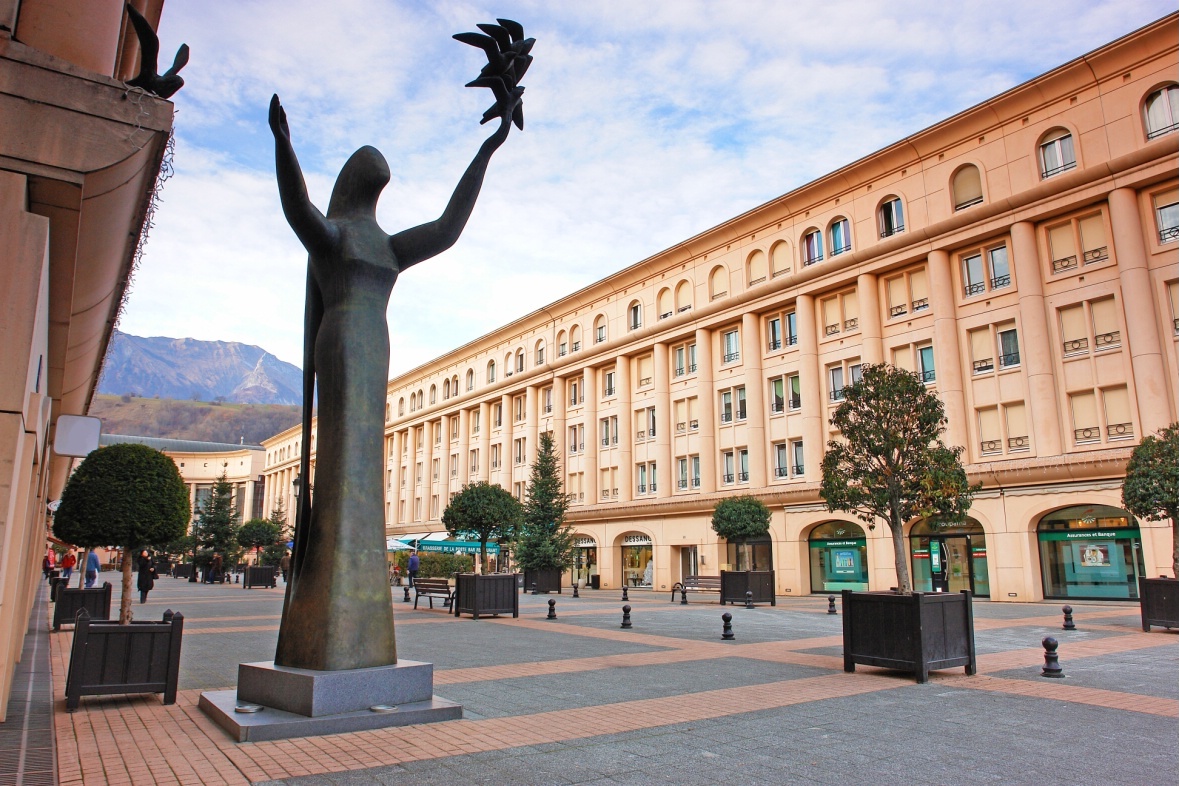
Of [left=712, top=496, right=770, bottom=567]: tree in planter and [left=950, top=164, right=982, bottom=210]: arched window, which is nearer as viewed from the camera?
[left=950, top=164, right=982, bottom=210]: arched window

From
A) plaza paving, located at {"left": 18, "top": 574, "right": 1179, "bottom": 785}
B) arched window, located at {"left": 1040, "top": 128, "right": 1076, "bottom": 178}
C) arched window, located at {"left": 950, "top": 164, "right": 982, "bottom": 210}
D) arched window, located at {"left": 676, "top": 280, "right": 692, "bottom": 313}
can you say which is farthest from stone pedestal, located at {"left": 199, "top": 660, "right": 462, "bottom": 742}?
arched window, located at {"left": 676, "top": 280, "right": 692, "bottom": 313}

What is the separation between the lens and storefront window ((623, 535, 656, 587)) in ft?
131

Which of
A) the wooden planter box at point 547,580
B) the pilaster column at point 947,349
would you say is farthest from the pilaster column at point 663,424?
the pilaster column at point 947,349

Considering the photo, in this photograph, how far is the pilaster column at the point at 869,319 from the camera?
30.7m

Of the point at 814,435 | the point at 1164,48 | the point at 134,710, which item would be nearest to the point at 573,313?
the point at 814,435

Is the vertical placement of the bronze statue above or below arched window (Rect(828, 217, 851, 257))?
below

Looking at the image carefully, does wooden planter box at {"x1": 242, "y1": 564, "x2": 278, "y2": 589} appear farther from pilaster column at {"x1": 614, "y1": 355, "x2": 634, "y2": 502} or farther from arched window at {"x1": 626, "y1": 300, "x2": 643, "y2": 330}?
arched window at {"x1": 626, "y1": 300, "x2": 643, "y2": 330}

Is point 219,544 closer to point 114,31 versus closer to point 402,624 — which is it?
point 402,624

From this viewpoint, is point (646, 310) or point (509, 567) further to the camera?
point (509, 567)

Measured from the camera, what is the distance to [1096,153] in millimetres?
25234

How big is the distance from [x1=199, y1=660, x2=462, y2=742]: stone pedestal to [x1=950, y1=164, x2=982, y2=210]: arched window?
91.4 feet

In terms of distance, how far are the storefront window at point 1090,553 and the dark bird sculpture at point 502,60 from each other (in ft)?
78.1

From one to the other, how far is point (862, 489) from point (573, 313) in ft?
104

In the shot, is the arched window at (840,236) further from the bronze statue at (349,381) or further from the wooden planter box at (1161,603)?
the bronze statue at (349,381)
